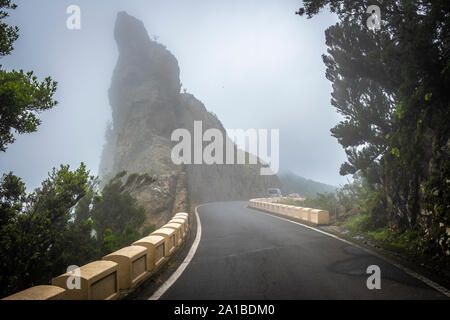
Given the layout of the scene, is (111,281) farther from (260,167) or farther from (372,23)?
(260,167)

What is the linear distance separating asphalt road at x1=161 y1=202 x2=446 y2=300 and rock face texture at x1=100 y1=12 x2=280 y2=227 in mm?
25052

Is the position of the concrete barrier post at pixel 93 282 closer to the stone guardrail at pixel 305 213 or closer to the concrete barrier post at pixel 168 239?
the concrete barrier post at pixel 168 239

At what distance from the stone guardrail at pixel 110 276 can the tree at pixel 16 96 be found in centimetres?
538

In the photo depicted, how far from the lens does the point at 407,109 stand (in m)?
9.77

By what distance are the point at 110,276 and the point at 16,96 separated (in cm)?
618

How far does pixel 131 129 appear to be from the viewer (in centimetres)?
5147

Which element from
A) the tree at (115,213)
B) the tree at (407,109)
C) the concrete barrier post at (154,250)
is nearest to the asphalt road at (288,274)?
the concrete barrier post at (154,250)

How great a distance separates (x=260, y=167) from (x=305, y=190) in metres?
39.7

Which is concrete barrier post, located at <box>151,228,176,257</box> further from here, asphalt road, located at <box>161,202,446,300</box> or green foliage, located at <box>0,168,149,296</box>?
green foliage, located at <box>0,168,149,296</box>

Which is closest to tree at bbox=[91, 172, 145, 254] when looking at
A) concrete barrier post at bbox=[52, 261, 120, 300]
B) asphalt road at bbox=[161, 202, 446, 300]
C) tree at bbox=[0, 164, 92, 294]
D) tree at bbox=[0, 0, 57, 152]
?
tree at bbox=[0, 164, 92, 294]

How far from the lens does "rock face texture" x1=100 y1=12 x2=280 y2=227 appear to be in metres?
42.4

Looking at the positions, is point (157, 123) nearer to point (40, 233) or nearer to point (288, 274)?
point (40, 233)

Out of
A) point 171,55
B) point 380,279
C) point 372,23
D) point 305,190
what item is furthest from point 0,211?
point 305,190

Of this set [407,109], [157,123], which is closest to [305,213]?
[407,109]
